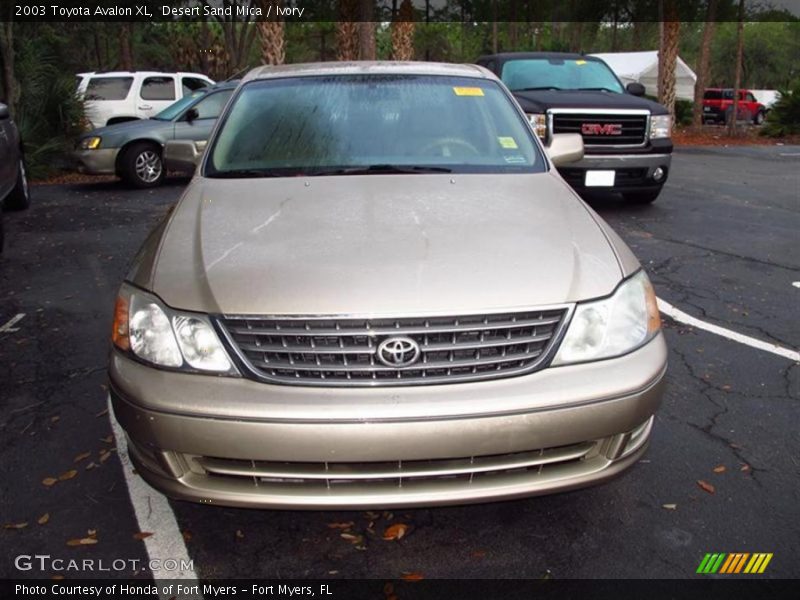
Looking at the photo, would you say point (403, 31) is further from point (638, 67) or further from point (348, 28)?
point (638, 67)

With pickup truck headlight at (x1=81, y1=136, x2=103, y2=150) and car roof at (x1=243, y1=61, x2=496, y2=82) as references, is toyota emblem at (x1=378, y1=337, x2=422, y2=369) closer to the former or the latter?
car roof at (x1=243, y1=61, x2=496, y2=82)

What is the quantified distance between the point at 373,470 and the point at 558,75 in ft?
27.5

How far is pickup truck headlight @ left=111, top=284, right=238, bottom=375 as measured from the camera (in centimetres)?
234

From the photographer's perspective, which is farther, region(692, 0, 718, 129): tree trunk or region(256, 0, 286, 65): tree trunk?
region(692, 0, 718, 129): tree trunk

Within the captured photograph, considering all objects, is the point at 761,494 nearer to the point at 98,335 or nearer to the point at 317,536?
the point at 317,536

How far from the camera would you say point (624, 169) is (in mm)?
8352

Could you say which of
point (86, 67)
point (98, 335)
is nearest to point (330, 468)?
point (98, 335)

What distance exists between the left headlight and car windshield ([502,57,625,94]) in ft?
24.0

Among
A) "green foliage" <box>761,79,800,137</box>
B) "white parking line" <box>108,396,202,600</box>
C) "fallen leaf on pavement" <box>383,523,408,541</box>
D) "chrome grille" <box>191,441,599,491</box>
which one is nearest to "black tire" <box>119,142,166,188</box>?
"white parking line" <box>108,396,202,600</box>

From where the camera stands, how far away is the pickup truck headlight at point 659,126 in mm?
8484

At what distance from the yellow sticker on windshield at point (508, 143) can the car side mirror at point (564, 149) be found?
1.52 ft

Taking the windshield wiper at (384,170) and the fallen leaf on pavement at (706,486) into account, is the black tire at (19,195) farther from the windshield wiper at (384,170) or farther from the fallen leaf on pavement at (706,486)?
the fallen leaf on pavement at (706,486)

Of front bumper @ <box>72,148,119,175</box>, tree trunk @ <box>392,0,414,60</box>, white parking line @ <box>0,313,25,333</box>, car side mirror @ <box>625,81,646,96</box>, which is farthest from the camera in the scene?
tree trunk @ <box>392,0,414,60</box>

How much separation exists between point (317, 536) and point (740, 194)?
9539 mm
